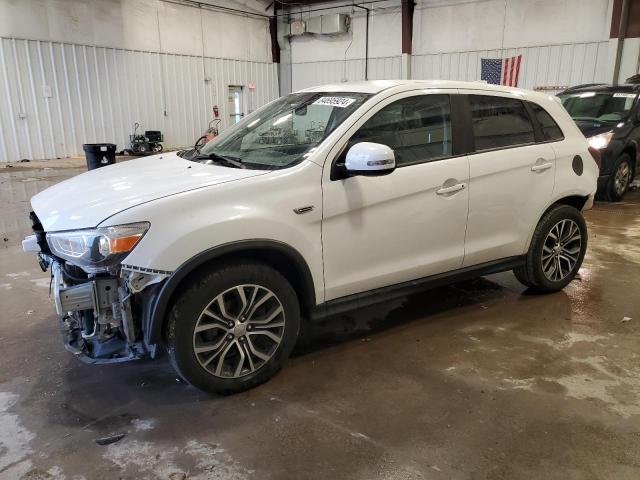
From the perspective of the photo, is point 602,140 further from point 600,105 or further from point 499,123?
point 499,123

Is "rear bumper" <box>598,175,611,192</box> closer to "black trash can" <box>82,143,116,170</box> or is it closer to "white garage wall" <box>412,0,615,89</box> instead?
"white garage wall" <box>412,0,615,89</box>

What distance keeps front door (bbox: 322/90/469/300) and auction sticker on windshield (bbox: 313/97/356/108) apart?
20cm

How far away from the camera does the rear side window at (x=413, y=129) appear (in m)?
3.21

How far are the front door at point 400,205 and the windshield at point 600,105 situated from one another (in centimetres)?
612

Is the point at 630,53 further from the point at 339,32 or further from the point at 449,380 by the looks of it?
the point at 449,380

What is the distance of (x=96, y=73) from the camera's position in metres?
13.9

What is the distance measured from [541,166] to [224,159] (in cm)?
234

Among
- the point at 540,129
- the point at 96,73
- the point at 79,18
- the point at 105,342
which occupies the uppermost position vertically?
the point at 79,18

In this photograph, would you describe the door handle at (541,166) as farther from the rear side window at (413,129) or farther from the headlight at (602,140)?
the headlight at (602,140)

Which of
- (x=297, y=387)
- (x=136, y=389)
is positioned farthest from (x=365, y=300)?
(x=136, y=389)

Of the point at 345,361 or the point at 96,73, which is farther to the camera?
the point at 96,73

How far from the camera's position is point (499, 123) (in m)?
3.78

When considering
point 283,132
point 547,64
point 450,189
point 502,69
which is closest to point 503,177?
point 450,189

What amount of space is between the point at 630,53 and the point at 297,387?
12800 millimetres
